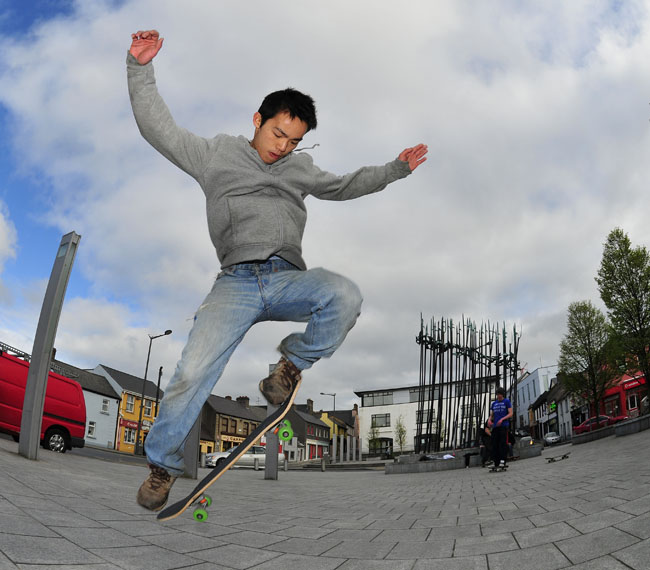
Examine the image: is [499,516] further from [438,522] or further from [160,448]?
[160,448]

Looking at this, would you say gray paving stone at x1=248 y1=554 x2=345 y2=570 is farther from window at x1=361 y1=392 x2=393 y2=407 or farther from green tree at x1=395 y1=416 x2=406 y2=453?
window at x1=361 y1=392 x2=393 y2=407

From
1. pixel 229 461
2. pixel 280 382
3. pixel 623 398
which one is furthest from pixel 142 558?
pixel 623 398

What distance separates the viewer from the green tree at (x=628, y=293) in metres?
21.2

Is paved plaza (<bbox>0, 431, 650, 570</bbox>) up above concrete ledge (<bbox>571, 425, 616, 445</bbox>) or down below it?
above

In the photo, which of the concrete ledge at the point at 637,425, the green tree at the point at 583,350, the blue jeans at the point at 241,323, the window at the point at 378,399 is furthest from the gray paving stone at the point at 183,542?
the window at the point at 378,399

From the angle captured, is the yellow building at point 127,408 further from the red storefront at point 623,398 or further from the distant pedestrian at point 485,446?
the red storefront at point 623,398

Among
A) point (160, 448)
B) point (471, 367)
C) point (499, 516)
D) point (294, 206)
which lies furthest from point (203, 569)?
point (471, 367)

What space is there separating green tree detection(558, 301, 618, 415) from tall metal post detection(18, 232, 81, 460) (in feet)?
103

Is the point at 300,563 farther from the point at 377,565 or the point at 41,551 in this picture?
the point at 41,551

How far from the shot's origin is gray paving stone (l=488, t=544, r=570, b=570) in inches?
93.2

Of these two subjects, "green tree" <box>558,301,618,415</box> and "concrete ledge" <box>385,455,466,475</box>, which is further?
"green tree" <box>558,301,618,415</box>

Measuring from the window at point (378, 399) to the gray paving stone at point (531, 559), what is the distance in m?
60.0

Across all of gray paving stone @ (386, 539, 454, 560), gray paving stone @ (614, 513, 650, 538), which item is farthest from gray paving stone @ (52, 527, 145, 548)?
gray paving stone @ (614, 513, 650, 538)

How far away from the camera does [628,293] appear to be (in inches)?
875
